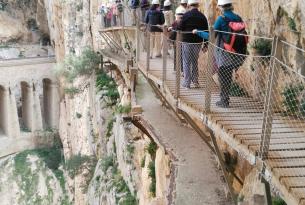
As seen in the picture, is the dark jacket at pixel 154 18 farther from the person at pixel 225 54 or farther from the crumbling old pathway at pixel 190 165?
the person at pixel 225 54

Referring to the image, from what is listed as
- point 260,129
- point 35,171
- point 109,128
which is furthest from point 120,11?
point 35,171

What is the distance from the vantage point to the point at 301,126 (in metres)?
5.71

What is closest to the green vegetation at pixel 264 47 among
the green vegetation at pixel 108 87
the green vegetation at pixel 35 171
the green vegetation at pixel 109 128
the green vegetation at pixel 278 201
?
the green vegetation at pixel 278 201

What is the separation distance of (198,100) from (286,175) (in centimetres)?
304

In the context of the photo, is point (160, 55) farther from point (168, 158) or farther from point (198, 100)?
point (198, 100)

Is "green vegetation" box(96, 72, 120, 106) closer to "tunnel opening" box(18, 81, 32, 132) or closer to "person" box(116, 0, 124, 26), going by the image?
"person" box(116, 0, 124, 26)

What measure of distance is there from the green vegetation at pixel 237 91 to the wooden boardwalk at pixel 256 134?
0.19 metres

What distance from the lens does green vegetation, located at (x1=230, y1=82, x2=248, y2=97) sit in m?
7.35

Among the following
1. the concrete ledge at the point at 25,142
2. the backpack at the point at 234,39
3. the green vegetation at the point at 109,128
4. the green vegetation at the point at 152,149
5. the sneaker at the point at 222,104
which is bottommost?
the concrete ledge at the point at 25,142

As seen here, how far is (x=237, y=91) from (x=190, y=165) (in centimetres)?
206

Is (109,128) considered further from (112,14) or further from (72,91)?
(72,91)

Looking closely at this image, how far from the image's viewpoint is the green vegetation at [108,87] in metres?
19.5

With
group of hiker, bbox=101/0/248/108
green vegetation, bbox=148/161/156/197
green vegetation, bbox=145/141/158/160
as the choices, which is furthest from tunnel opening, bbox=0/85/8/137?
green vegetation, bbox=148/161/156/197

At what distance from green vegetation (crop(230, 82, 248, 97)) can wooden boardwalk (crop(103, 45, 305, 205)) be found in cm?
19
